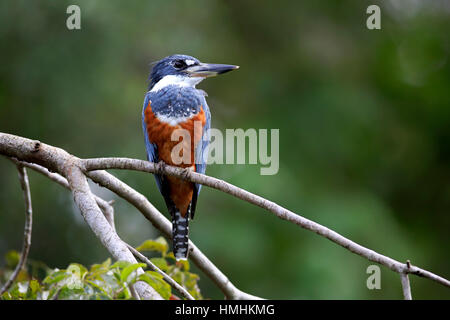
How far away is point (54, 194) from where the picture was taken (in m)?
6.56

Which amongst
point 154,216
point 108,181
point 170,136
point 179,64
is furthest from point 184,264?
point 179,64

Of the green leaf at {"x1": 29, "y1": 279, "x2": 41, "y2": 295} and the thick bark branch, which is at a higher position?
the thick bark branch

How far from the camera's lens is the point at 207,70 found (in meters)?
3.49

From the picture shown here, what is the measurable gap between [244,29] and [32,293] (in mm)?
6350

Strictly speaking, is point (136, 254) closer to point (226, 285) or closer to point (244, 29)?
point (226, 285)

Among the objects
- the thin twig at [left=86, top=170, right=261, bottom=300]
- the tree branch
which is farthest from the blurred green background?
the tree branch

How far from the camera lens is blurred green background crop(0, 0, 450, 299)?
616 cm

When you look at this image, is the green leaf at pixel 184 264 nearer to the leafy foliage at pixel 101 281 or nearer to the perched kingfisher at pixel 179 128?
the leafy foliage at pixel 101 281

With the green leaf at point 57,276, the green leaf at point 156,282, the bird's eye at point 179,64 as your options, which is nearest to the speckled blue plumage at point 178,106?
the bird's eye at point 179,64

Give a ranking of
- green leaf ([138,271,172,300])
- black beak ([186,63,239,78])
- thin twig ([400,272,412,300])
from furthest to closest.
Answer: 1. black beak ([186,63,239,78])
2. thin twig ([400,272,412,300])
3. green leaf ([138,271,172,300])

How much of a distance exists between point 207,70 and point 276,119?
376cm

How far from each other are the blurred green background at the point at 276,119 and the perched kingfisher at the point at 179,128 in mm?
2499

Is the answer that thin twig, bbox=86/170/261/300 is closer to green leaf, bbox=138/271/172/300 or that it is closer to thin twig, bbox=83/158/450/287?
thin twig, bbox=83/158/450/287

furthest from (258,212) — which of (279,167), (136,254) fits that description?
(136,254)
